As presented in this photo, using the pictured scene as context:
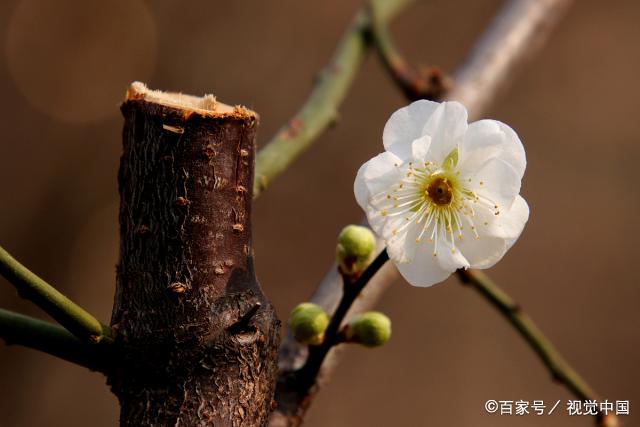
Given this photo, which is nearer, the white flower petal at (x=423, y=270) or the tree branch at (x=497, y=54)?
the white flower petal at (x=423, y=270)

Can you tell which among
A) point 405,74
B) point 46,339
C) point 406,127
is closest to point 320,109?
point 405,74

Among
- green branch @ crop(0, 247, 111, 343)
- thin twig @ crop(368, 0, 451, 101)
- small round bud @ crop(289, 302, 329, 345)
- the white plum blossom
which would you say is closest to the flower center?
the white plum blossom

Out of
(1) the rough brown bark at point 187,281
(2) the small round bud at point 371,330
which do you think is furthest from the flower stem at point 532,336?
(1) the rough brown bark at point 187,281

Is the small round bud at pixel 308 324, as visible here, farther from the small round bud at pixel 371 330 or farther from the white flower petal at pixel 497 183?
the white flower petal at pixel 497 183

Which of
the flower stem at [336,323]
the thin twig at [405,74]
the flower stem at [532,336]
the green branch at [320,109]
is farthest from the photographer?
the thin twig at [405,74]

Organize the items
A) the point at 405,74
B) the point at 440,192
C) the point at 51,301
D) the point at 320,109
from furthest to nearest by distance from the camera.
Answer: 1. the point at 405,74
2. the point at 320,109
3. the point at 440,192
4. the point at 51,301

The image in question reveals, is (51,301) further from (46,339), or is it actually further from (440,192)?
(440,192)

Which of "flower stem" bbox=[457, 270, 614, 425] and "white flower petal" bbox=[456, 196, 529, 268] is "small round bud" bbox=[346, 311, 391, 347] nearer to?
"white flower petal" bbox=[456, 196, 529, 268]

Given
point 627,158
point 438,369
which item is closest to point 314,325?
point 438,369
